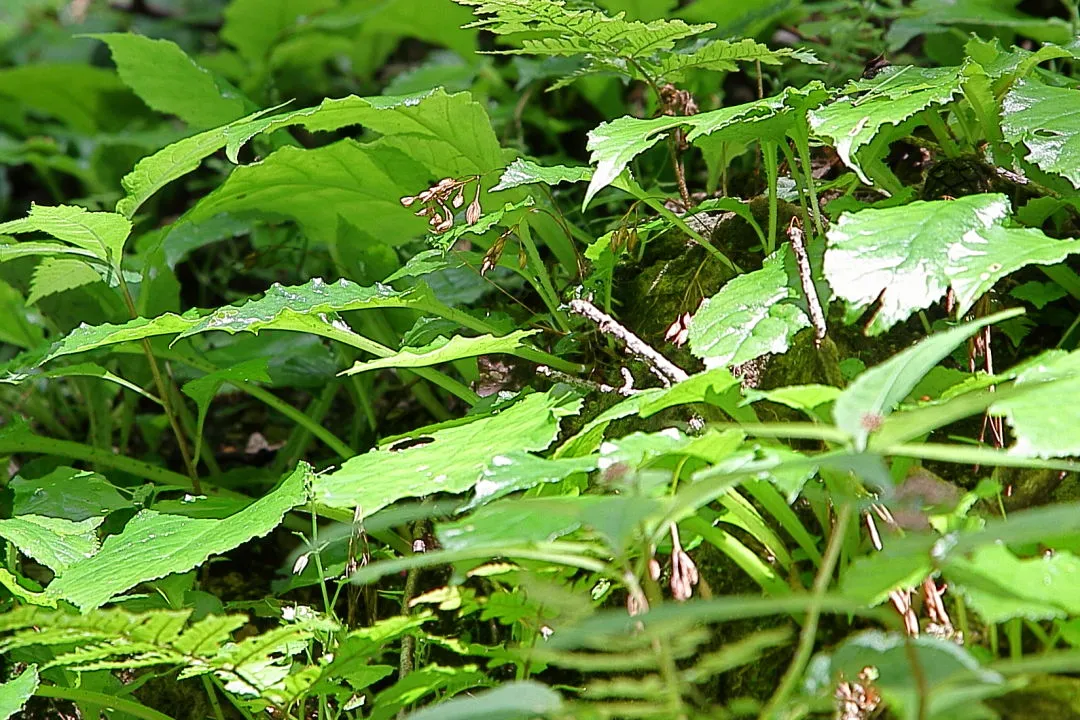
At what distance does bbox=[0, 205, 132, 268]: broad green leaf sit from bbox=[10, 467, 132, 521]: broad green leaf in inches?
11.7

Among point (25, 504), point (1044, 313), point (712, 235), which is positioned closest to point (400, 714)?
point (25, 504)

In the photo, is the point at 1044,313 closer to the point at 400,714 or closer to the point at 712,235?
the point at 712,235

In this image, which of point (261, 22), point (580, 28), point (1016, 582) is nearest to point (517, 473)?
point (1016, 582)

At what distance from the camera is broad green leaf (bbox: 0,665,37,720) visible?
2.86 ft

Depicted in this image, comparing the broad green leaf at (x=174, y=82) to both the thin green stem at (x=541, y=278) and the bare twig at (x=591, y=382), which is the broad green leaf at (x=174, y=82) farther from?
the bare twig at (x=591, y=382)

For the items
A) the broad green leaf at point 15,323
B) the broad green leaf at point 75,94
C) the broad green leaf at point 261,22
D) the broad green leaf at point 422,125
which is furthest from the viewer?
the broad green leaf at point 75,94

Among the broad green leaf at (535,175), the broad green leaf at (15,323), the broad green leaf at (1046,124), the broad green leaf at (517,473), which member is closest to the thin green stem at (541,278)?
the broad green leaf at (535,175)

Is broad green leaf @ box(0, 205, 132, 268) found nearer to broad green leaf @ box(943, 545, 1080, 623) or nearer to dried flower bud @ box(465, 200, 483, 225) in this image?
dried flower bud @ box(465, 200, 483, 225)

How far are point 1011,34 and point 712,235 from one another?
1016 millimetres

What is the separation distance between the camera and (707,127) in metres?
0.99

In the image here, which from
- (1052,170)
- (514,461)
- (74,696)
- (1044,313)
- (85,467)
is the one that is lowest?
(85,467)

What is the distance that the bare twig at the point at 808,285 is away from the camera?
0.98 m

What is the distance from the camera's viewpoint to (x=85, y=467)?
162 cm

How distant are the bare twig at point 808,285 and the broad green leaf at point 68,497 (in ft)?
2.90
